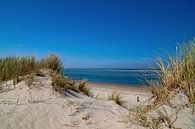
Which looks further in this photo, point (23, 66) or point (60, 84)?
point (23, 66)

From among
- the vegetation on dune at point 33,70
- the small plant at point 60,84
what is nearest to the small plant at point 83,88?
the vegetation on dune at point 33,70

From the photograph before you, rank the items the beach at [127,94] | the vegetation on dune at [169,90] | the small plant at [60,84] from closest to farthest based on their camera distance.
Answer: the vegetation on dune at [169,90]
the small plant at [60,84]
the beach at [127,94]

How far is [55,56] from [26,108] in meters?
5.81

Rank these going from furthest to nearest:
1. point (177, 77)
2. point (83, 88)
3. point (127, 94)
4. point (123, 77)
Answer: point (123, 77)
point (127, 94)
point (83, 88)
point (177, 77)

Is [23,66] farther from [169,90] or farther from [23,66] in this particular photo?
[169,90]

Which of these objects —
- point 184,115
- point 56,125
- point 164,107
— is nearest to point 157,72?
point 164,107

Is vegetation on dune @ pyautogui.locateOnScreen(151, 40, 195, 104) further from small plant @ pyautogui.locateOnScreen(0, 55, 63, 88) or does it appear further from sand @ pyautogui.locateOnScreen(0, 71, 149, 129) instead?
small plant @ pyautogui.locateOnScreen(0, 55, 63, 88)

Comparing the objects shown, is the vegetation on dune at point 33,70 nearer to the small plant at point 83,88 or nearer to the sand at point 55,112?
the small plant at point 83,88

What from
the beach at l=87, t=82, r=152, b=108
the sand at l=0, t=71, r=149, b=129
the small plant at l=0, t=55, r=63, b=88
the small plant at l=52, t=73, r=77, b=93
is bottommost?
the beach at l=87, t=82, r=152, b=108

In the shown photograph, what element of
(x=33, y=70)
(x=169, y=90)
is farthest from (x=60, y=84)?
(x=169, y=90)

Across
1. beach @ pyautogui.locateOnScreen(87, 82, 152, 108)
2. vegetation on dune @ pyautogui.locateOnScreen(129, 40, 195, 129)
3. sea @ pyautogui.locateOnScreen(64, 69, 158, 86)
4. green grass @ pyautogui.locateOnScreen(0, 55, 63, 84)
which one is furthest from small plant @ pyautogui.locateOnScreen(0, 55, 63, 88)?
vegetation on dune @ pyautogui.locateOnScreen(129, 40, 195, 129)

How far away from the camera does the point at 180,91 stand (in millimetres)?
5180

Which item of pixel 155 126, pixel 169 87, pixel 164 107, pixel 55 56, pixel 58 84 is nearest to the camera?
pixel 155 126

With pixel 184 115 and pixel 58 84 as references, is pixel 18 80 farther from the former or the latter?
pixel 184 115
